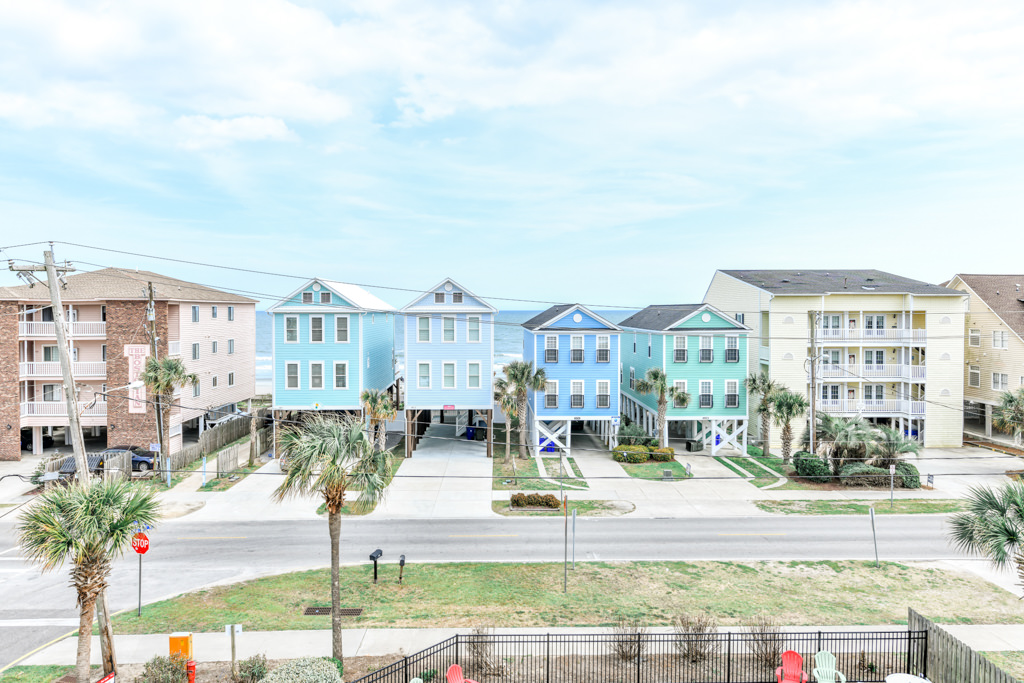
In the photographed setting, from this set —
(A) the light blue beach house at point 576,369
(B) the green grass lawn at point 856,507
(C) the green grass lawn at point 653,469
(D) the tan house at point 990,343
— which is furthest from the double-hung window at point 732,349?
(D) the tan house at point 990,343

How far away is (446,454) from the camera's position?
122 ft

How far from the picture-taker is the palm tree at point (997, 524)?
39.7ft

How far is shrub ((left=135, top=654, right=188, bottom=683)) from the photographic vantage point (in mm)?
12409

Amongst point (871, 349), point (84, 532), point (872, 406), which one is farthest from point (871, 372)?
point (84, 532)

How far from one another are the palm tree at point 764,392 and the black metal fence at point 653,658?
23.2 m

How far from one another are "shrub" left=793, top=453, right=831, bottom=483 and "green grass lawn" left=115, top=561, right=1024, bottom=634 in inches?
446

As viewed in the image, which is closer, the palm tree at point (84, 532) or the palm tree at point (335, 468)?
the palm tree at point (84, 532)

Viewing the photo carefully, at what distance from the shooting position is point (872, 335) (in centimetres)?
4062

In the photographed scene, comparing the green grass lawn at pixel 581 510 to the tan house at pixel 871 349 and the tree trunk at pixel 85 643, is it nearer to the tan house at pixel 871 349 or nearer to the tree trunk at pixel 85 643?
the tree trunk at pixel 85 643

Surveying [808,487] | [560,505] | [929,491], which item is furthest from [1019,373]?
[560,505]

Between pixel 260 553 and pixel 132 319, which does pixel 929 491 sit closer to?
pixel 260 553

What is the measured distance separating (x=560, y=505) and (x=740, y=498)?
889 centimetres

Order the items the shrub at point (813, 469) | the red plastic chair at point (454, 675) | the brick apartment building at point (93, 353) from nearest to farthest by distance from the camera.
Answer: the red plastic chair at point (454, 675) < the shrub at point (813, 469) < the brick apartment building at point (93, 353)

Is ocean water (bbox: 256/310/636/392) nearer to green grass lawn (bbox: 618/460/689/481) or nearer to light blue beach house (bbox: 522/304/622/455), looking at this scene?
light blue beach house (bbox: 522/304/622/455)
